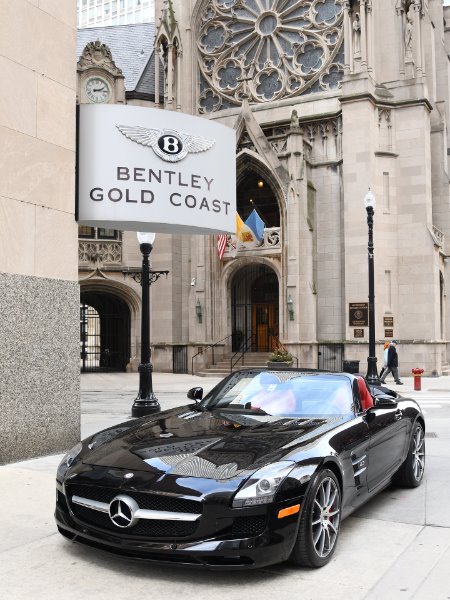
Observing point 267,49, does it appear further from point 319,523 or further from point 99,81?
point 319,523

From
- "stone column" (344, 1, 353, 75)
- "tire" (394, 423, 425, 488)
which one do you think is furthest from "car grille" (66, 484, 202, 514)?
"stone column" (344, 1, 353, 75)

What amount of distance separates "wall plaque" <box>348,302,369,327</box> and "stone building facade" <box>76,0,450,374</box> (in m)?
0.06

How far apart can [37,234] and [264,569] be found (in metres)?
5.69

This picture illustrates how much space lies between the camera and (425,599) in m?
4.01

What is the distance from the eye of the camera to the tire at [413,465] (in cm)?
689

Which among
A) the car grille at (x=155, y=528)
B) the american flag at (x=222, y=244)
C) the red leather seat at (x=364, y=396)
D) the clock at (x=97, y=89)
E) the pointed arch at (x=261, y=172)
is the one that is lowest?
the car grille at (x=155, y=528)

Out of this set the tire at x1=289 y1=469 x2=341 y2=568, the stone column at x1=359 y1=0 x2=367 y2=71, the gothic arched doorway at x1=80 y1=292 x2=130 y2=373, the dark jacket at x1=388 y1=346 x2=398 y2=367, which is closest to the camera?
the tire at x1=289 y1=469 x2=341 y2=568

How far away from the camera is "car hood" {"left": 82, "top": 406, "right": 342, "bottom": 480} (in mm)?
4457

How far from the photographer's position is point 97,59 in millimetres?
32375

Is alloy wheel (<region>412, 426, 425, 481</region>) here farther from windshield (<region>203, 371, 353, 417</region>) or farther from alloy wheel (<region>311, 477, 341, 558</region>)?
alloy wheel (<region>311, 477, 341, 558</region>)

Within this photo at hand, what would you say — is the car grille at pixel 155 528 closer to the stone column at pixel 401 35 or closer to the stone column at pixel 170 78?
the stone column at pixel 401 35

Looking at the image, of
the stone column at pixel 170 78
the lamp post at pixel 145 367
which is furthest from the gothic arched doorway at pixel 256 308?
the lamp post at pixel 145 367

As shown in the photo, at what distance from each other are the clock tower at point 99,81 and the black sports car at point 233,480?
28.8 metres

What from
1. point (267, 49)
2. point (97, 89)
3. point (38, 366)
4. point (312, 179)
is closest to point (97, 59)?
point (97, 89)
